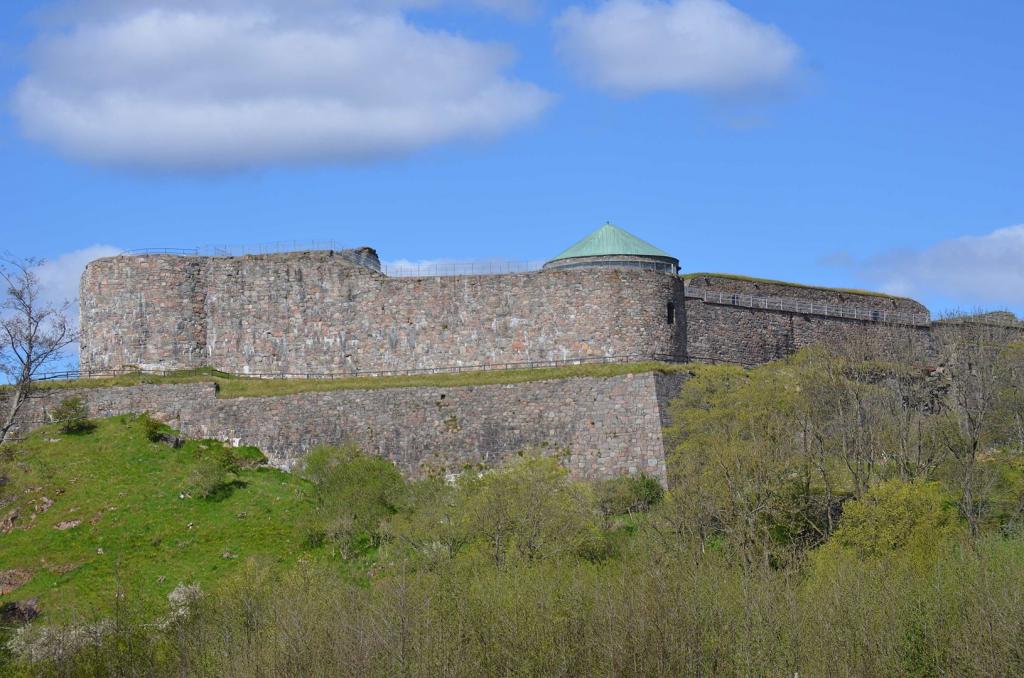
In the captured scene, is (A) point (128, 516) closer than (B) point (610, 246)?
Yes

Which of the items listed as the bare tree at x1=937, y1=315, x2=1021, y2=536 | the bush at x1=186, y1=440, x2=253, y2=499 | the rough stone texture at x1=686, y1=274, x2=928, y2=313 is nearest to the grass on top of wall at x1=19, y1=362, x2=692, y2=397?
the bush at x1=186, y1=440, x2=253, y2=499

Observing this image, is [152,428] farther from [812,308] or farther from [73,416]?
[812,308]

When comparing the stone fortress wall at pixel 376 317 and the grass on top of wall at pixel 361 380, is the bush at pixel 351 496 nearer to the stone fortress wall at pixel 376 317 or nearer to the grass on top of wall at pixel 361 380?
the grass on top of wall at pixel 361 380

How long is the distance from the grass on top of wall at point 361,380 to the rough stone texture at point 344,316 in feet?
4.79

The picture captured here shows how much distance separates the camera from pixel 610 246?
80.2m

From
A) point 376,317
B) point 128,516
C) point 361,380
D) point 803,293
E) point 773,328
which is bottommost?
point 128,516

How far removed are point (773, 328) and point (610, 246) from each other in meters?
8.39

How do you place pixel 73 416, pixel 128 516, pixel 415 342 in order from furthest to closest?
pixel 415 342, pixel 73 416, pixel 128 516

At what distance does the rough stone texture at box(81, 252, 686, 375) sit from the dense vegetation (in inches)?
231

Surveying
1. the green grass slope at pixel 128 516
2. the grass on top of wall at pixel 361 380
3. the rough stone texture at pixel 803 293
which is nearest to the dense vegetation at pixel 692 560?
the green grass slope at pixel 128 516

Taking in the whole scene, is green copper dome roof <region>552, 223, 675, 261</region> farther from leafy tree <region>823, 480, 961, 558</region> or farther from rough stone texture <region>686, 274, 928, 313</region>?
leafy tree <region>823, 480, 961, 558</region>

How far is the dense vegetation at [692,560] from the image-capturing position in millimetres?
45688

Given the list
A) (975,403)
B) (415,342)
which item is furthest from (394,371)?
(975,403)

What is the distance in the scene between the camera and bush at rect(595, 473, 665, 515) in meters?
63.0
